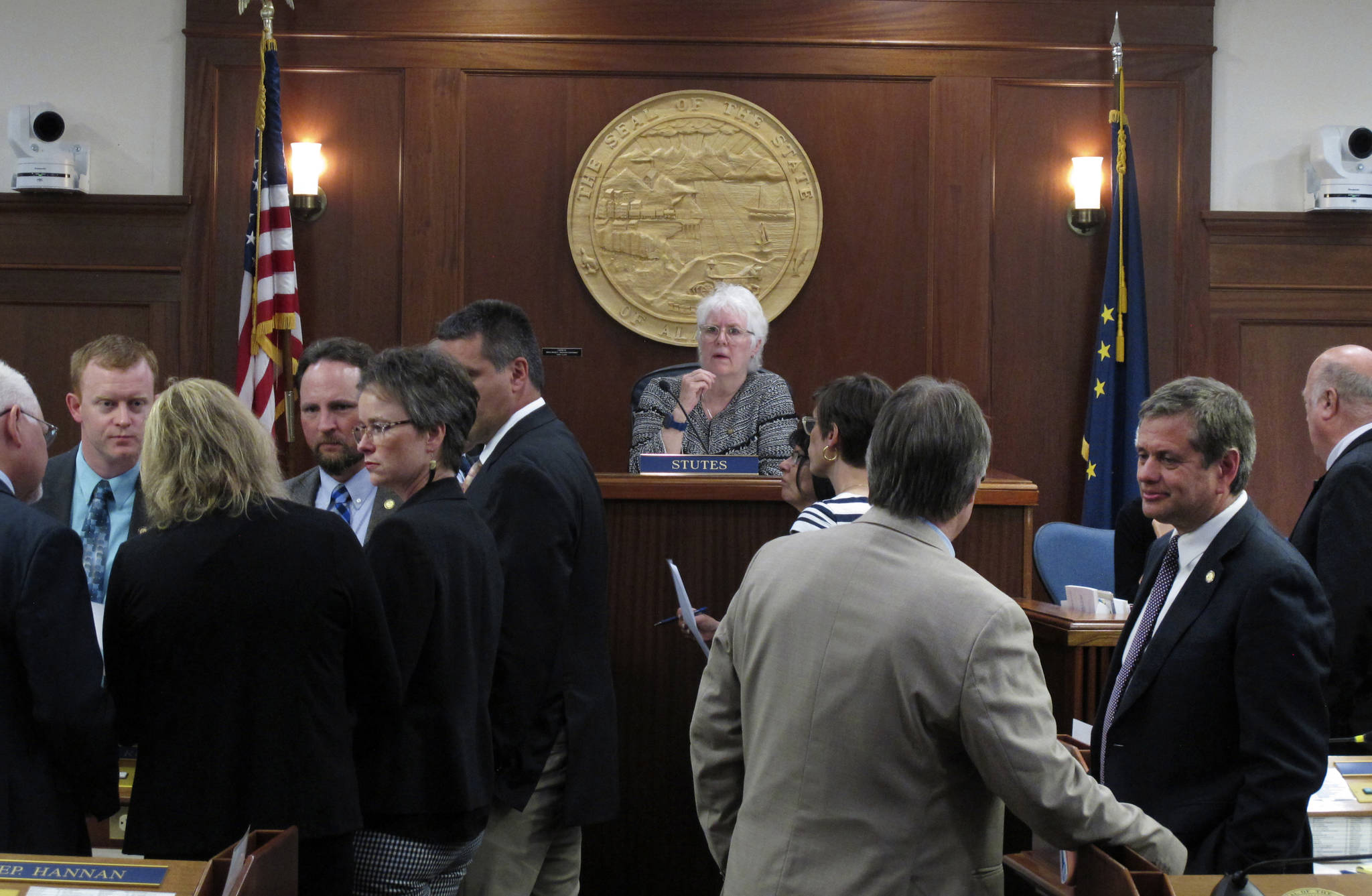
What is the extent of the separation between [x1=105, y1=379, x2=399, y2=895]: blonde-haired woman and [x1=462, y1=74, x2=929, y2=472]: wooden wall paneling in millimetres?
3957

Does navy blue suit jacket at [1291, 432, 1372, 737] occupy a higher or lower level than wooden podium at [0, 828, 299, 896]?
higher

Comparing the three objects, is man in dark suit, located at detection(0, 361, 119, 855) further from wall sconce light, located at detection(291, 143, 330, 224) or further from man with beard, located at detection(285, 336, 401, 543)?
wall sconce light, located at detection(291, 143, 330, 224)

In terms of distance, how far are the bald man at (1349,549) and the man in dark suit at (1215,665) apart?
742 millimetres

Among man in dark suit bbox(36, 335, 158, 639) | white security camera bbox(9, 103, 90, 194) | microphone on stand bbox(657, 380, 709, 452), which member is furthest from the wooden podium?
white security camera bbox(9, 103, 90, 194)

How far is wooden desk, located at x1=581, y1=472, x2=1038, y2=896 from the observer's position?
10.1 ft

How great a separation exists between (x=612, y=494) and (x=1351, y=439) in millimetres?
1845

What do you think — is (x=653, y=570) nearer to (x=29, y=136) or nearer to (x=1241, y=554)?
(x=1241, y=554)

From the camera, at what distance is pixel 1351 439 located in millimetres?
3074

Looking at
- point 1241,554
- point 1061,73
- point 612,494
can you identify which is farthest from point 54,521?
point 1061,73

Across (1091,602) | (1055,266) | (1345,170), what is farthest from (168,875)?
(1345,170)

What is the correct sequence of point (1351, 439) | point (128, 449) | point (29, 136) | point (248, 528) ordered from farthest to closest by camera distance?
point (29, 136) → point (1351, 439) → point (128, 449) → point (248, 528)

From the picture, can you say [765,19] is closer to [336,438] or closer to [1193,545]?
[336,438]

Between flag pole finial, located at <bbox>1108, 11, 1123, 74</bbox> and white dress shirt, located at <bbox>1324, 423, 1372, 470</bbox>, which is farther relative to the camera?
flag pole finial, located at <bbox>1108, 11, 1123, 74</bbox>

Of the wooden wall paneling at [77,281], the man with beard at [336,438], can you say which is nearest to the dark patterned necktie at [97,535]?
the man with beard at [336,438]
